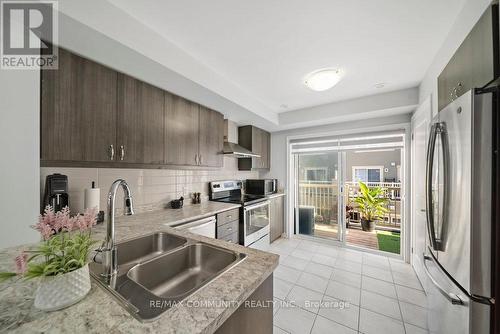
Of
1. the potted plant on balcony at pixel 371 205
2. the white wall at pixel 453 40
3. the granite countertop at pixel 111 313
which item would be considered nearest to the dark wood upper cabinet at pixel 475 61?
the white wall at pixel 453 40

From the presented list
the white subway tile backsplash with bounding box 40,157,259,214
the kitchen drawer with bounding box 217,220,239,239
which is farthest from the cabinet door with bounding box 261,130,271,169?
the kitchen drawer with bounding box 217,220,239,239

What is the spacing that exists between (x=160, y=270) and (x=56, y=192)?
117 centimetres

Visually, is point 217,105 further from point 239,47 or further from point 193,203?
point 193,203

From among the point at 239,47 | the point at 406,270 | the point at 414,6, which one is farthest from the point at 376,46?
the point at 406,270

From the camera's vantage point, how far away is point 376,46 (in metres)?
1.70

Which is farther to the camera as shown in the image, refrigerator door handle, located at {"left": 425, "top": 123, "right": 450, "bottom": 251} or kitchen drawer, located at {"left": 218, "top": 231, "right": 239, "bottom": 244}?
kitchen drawer, located at {"left": 218, "top": 231, "right": 239, "bottom": 244}

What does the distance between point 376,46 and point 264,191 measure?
2.55m

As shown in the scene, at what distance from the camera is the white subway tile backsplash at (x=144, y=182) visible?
1.69 m

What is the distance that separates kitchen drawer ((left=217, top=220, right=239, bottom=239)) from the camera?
90.0 inches

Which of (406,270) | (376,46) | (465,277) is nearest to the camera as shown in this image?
(465,277)

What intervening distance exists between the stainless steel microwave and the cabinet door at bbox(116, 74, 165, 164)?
1939mm

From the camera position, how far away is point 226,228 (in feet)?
7.86

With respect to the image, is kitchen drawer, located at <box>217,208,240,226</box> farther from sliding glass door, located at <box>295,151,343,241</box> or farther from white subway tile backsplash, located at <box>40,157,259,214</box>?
sliding glass door, located at <box>295,151,343,241</box>

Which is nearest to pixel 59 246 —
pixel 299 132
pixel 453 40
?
pixel 453 40
